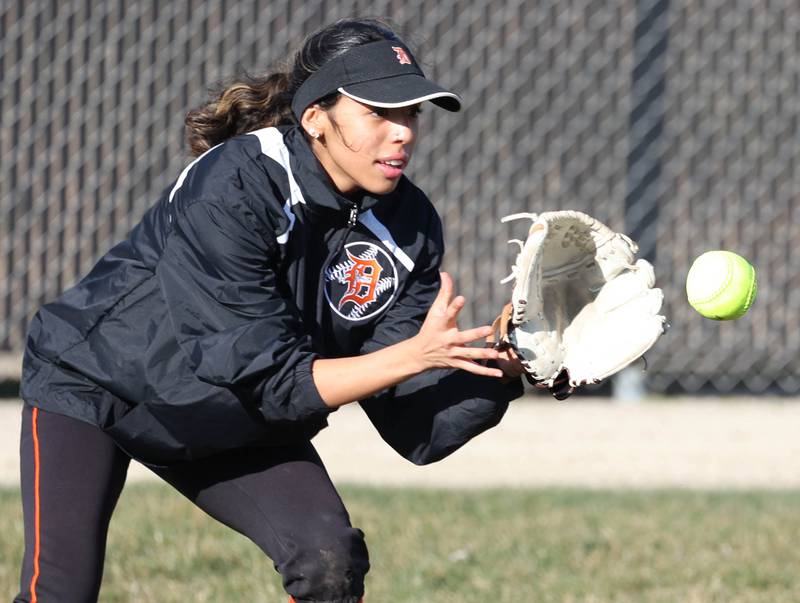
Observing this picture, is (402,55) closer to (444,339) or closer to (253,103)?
(253,103)

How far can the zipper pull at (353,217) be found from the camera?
121 inches

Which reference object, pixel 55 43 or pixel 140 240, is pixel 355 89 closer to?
pixel 140 240

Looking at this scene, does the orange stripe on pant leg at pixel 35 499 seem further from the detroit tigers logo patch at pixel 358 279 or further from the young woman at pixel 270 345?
the detroit tigers logo patch at pixel 358 279

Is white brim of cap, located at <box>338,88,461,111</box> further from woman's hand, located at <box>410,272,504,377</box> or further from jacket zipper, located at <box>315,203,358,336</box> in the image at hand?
woman's hand, located at <box>410,272,504,377</box>

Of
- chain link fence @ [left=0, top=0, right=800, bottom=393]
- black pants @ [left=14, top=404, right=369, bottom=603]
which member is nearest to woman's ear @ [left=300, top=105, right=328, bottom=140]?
black pants @ [left=14, top=404, right=369, bottom=603]

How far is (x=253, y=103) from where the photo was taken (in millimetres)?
3322

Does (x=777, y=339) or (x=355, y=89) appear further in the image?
(x=777, y=339)

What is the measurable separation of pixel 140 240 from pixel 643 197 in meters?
4.84

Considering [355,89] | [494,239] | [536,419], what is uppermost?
[355,89]

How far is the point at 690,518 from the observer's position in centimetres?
519

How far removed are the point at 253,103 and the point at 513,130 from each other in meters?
4.29

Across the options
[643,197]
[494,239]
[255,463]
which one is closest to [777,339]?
[643,197]

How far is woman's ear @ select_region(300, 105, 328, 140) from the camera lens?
3.04 m

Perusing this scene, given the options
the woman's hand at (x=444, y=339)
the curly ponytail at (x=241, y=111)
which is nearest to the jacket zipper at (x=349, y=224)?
the curly ponytail at (x=241, y=111)
